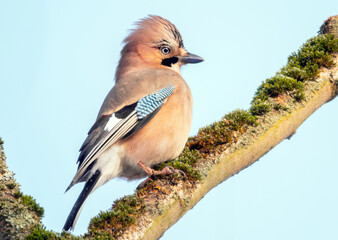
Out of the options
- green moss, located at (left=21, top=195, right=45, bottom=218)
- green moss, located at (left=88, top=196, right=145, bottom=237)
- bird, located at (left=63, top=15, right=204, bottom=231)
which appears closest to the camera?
green moss, located at (left=88, top=196, right=145, bottom=237)

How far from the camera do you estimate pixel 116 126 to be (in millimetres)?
6371

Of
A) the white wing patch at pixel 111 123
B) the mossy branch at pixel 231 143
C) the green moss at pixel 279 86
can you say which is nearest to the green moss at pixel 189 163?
the mossy branch at pixel 231 143

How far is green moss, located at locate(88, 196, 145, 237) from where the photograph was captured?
4.53 m

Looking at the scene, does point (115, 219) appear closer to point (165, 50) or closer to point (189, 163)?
point (189, 163)

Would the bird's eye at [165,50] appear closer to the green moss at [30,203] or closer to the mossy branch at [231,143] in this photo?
the mossy branch at [231,143]

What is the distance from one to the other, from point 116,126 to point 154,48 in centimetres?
219

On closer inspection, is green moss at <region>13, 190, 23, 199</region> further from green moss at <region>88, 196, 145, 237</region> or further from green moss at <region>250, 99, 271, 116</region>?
green moss at <region>250, 99, 271, 116</region>

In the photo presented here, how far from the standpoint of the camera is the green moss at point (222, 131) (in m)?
5.94

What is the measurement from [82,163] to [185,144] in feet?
4.99

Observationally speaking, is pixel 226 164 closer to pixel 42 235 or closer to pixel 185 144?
pixel 185 144

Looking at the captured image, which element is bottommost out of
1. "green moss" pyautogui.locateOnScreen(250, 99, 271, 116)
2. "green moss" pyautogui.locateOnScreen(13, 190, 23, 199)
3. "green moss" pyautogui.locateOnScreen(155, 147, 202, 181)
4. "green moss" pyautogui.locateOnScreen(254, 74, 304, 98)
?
"green moss" pyautogui.locateOnScreen(155, 147, 202, 181)

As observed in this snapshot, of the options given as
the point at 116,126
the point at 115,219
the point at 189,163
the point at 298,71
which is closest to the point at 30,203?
the point at 115,219

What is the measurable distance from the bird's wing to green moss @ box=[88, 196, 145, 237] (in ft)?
4.27

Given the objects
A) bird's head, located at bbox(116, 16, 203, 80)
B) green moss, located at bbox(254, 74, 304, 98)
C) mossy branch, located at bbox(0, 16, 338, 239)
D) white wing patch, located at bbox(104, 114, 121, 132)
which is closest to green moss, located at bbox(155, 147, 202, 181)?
mossy branch, located at bbox(0, 16, 338, 239)
